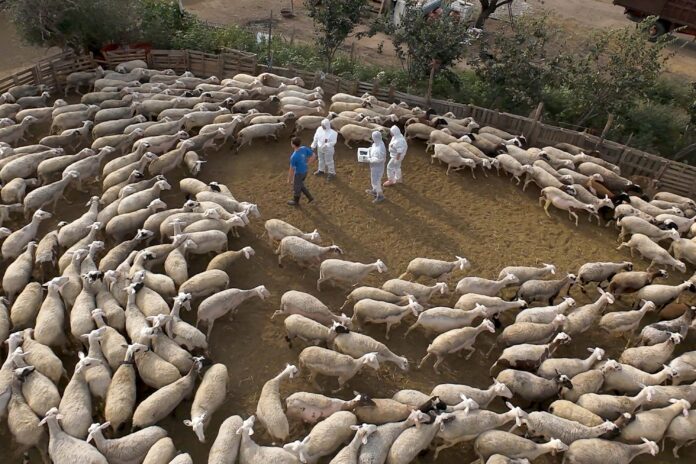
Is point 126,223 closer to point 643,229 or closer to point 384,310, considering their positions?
point 384,310

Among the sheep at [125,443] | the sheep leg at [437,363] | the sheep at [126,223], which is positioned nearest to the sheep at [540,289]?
the sheep leg at [437,363]

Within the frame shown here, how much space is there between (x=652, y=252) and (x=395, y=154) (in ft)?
25.3

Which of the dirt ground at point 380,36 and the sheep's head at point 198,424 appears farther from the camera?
the dirt ground at point 380,36

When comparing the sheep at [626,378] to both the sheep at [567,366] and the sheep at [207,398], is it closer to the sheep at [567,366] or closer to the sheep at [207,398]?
the sheep at [567,366]

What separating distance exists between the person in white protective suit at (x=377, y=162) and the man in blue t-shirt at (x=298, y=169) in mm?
1842

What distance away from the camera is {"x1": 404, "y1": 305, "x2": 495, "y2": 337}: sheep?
11.6 m

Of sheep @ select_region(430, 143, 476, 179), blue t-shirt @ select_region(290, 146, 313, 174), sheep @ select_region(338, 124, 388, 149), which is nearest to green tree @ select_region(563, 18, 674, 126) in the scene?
sheep @ select_region(430, 143, 476, 179)

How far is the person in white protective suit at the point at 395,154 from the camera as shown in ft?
51.0

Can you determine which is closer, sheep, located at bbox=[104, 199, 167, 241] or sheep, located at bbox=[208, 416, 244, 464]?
sheep, located at bbox=[208, 416, 244, 464]

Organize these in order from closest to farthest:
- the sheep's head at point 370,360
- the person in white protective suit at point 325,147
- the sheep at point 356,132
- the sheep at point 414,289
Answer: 1. the sheep's head at point 370,360
2. the sheep at point 414,289
3. the person in white protective suit at point 325,147
4. the sheep at point 356,132

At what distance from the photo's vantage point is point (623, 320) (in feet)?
40.0

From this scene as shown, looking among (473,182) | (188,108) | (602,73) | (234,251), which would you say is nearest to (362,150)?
(473,182)

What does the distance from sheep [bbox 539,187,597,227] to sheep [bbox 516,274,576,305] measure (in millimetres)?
3659

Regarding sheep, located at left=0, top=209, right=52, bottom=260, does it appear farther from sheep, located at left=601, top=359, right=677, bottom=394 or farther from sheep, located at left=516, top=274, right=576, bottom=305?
sheep, located at left=601, top=359, right=677, bottom=394
